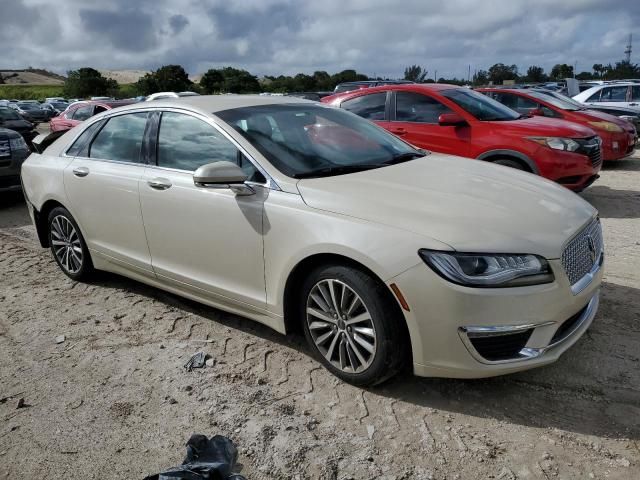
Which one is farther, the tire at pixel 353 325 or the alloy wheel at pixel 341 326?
the alloy wheel at pixel 341 326

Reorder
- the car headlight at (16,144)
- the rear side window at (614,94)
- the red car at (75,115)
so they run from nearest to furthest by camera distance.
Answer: the car headlight at (16,144) < the red car at (75,115) < the rear side window at (614,94)

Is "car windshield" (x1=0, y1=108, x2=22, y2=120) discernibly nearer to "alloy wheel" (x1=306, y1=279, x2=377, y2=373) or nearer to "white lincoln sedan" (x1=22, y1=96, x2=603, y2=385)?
"white lincoln sedan" (x1=22, y1=96, x2=603, y2=385)

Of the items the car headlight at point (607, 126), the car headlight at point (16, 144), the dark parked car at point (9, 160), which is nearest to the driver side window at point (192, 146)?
the dark parked car at point (9, 160)

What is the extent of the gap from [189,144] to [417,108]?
4.60 m

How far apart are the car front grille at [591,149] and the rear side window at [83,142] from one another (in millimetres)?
5737

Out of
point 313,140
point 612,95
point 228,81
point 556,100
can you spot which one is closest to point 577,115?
point 556,100

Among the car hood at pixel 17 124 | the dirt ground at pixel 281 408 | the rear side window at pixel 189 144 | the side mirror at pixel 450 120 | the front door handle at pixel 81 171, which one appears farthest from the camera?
the car hood at pixel 17 124

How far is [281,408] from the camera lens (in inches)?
121

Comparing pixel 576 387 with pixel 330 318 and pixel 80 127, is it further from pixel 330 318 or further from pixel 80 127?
pixel 80 127

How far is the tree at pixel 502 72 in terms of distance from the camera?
6450cm

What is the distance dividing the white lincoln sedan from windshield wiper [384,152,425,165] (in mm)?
28

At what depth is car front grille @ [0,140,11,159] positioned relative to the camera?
337 inches

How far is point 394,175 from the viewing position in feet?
11.6

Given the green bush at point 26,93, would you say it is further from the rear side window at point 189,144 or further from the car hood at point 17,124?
the rear side window at point 189,144
